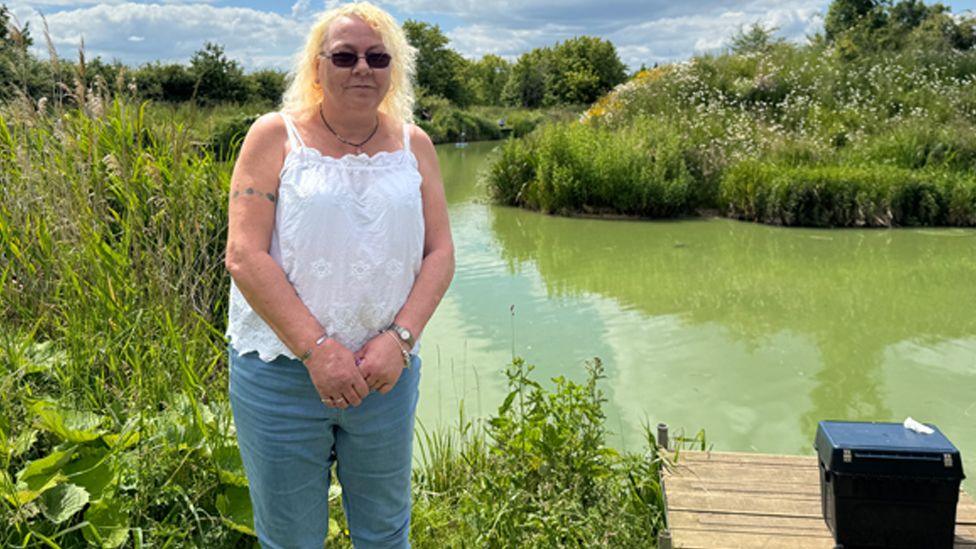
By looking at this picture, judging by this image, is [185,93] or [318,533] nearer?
[318,533]

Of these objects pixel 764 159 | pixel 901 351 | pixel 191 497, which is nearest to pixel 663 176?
pixel 764 159

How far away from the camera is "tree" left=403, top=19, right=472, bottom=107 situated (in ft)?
142

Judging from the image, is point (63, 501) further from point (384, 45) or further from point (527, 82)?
point (527, 82)

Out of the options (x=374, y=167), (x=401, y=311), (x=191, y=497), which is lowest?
(x=191, y=497)

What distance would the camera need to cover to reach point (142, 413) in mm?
1896

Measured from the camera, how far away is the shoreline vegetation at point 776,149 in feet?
30.0

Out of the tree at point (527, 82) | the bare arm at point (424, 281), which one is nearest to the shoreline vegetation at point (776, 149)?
the bare arm at point (424, 281)

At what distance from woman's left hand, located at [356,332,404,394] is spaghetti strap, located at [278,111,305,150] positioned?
40 centimetres

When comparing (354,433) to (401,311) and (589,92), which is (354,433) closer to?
(401,311)

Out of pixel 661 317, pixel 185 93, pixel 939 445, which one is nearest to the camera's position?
pixel 939 445

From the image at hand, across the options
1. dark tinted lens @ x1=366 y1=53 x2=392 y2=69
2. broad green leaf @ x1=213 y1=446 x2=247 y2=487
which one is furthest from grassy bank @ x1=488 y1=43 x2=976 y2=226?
dark tinted lens @ x1=366 y1=53 x2=392 y2=69

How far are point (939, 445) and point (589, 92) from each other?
40.7 metres

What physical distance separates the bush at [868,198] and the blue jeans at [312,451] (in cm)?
865

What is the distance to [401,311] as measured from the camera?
145cm
